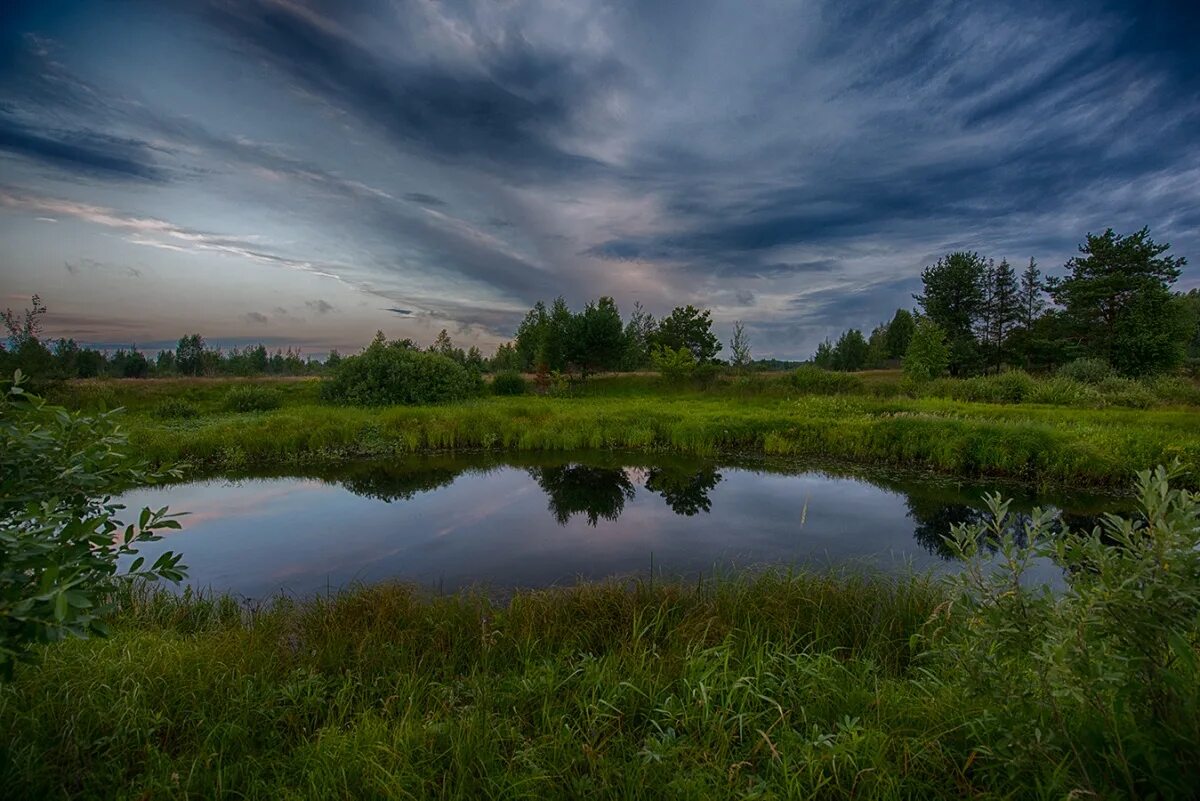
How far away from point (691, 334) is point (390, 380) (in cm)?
4247

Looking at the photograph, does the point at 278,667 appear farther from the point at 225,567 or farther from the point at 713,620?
the point at 225,567

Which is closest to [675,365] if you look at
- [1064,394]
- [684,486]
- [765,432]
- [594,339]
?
[594,339]

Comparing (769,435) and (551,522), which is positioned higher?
(769,435)

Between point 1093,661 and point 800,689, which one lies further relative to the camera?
point 800,689

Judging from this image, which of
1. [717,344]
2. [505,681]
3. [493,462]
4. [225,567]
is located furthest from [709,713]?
[717,344]

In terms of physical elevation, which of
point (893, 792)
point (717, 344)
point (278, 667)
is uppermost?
point (717, 344)

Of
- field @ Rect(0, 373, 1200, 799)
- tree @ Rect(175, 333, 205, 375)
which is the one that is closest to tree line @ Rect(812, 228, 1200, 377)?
field @ Rect(0, 373, 1200, 799)

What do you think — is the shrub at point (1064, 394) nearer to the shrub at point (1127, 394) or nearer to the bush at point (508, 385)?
the shrub at point (1127, 394)

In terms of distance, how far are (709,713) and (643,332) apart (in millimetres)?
80838

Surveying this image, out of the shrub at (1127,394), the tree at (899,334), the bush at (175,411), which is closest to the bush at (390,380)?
the bush at (175,411)

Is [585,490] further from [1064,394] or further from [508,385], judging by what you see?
[508,385]

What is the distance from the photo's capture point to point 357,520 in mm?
11164

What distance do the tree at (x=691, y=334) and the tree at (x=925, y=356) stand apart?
27920mm

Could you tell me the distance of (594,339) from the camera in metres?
45.6
